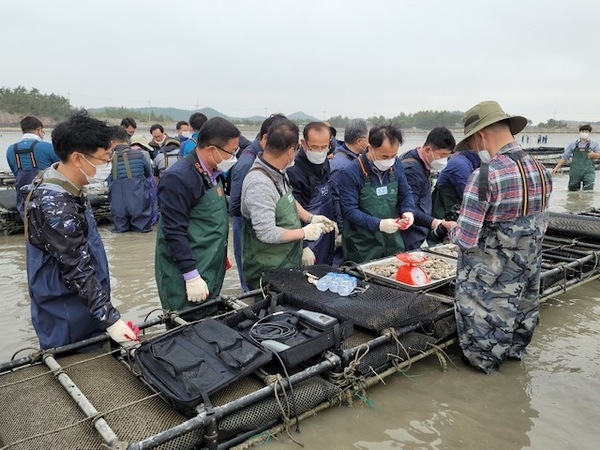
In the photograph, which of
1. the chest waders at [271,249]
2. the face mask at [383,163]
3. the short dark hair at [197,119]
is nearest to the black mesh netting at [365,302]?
the chest waders at [271,249]

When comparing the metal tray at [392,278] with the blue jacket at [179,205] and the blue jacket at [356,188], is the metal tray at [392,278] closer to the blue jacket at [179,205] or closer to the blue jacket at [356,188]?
the blue jacket at [356,188]

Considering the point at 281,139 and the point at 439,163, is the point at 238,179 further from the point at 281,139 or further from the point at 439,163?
the point at 439,163

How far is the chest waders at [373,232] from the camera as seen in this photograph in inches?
162

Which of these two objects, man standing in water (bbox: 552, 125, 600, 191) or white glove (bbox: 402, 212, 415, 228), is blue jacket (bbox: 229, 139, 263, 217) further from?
man standing in water (bbox: 552, 125, 600, 191)

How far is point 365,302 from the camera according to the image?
2938 mm

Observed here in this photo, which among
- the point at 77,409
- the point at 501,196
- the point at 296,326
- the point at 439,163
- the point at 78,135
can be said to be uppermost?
the point at 78,135

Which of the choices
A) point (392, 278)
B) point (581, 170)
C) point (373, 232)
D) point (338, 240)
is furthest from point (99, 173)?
point (581, 170)

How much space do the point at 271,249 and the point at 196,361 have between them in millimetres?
1357

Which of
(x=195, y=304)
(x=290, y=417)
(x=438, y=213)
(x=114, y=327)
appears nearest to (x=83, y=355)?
(x=114, y=327)

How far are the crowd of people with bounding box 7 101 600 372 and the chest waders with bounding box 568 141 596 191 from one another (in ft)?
32.0

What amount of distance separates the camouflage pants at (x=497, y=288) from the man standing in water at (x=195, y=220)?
1.65 metres

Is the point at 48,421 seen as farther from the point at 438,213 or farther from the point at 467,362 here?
the point at 438,213

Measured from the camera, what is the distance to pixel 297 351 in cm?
231

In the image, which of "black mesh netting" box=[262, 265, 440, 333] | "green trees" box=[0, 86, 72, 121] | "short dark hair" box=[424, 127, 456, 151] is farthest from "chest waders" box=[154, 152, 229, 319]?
"green trees" box=[0, 86, 72, 121]
